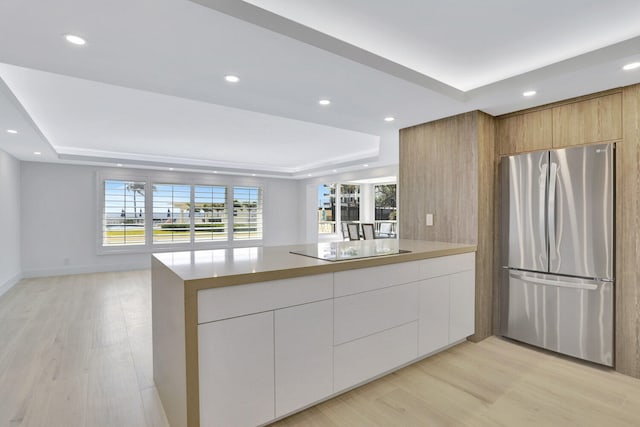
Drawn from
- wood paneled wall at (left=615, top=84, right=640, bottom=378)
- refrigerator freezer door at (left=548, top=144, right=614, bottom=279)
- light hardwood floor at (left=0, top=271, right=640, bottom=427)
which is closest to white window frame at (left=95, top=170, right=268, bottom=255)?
light hardwood floor at (left=0, top=271, right=640, bottom=427)

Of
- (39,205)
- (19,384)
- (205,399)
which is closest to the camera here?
(205,399)

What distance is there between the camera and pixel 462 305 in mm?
2959

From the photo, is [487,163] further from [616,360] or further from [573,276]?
[616,360]

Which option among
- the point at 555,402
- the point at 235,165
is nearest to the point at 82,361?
the point at 555,402

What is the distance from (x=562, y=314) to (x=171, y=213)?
7.61 metres

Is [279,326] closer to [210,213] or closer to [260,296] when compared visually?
[260,296]

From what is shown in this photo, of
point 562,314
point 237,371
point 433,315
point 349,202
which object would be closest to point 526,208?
point 562,314

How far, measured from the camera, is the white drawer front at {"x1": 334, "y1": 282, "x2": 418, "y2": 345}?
2.07 metres

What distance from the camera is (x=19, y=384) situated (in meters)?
2.34

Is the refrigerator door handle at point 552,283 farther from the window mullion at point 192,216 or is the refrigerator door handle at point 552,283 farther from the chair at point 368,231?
the window mullion at point 192,216

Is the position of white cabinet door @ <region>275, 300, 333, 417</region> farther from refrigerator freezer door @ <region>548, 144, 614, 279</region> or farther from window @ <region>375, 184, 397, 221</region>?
window @ <region>375, 184, 397, 221</region>

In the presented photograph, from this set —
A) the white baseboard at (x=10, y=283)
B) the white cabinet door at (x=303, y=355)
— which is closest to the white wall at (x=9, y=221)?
the white baseboard at (x=10, y=283)

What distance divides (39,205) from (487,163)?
7.79 metres

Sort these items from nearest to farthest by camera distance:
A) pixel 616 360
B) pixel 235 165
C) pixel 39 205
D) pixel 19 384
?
pixel 19 384 < pixel 616 360 < pixel 39 205 < pixel 235 165
